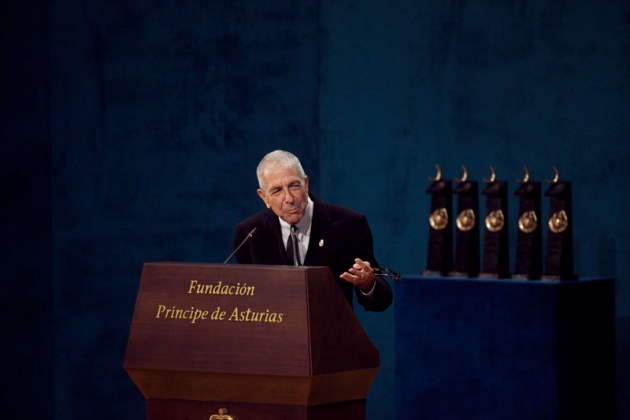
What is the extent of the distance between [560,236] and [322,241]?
1.24 meters

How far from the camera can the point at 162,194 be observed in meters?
6.02

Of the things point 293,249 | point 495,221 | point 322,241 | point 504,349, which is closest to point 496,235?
point 495,221

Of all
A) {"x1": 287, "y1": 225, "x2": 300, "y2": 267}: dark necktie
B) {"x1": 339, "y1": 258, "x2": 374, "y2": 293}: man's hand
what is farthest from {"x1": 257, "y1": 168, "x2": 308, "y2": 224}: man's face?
{"x1": 339, "y1": 258, "x2": 374, "y2": 293}: man's hand

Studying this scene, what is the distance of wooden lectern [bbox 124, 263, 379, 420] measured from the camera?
282cm

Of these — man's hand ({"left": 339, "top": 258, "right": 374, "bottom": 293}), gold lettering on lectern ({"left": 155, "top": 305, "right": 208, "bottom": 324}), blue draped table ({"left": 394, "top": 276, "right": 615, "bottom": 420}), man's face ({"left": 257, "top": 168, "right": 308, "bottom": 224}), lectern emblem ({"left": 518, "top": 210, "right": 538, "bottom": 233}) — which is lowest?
blue draped table ({"left": 394, "top": 276, "right": 615, "bottom": 420})

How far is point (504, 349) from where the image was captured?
14.4 feet

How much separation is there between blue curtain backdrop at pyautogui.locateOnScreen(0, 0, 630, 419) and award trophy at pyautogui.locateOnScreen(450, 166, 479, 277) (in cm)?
72

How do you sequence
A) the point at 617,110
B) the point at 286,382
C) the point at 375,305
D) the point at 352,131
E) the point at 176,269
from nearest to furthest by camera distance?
the point at 286,382 → the point at 176,269 → the point at 375,305 → the point at 617,110 → the point at 352,131

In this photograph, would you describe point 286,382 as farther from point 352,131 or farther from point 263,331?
point 352,131

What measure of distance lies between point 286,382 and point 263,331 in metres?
0.14

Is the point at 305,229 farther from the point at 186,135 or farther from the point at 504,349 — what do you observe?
the point at 186,135

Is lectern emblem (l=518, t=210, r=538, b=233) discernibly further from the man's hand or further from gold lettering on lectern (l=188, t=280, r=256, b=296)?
gold lettering on lectern (l=188, t=280, r=256, b=296)

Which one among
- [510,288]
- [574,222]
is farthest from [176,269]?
[574,222]

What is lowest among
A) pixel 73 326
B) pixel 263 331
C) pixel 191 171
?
pixel 73 326
